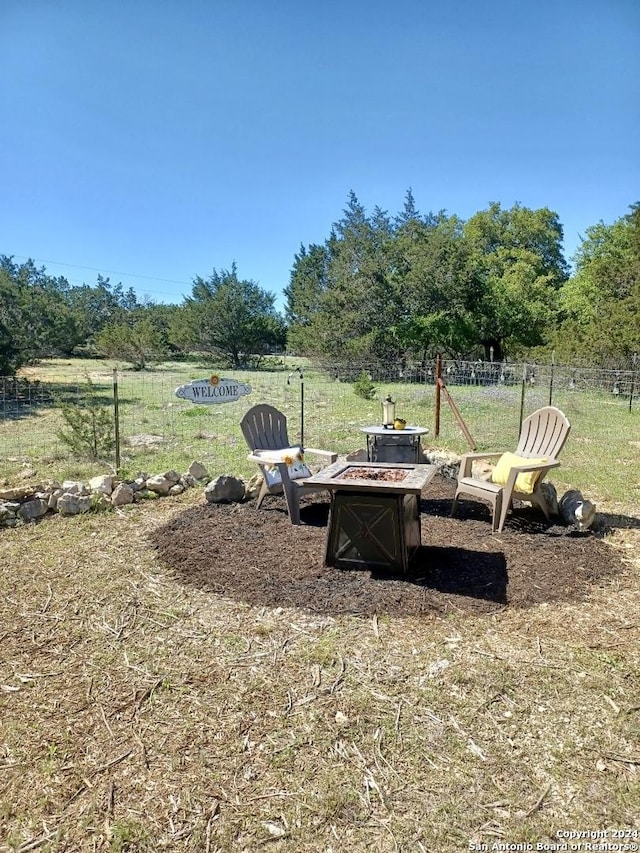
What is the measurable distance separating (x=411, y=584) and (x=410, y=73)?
25.4ft

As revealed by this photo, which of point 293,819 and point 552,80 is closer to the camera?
point 293,819

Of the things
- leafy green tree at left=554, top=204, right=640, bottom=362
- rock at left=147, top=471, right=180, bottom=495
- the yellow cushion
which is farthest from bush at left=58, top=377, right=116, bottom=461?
leafy green tree at left=554, top=204, right=640, bottom=362

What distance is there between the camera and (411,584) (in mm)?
3191

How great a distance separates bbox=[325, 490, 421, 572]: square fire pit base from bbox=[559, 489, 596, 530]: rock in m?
1.63

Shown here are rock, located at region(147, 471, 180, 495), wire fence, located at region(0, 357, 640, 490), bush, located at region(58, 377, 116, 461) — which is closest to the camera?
rock, located at region(147, 471, 180, 495)

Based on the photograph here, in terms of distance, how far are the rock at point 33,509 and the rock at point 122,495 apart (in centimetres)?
57

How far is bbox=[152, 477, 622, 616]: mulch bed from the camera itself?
303 centimetres

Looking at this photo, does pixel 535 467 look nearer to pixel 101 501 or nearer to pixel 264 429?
pixel 264 429

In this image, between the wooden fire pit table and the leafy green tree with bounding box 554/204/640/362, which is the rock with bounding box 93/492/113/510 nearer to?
the wooden fire pit table

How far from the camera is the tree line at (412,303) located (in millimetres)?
17344

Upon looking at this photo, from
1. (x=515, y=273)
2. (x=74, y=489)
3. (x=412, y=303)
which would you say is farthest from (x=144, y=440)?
(x=515, y=273)

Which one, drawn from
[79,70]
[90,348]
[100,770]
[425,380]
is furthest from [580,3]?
[90,348]

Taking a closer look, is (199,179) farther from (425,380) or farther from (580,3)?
(580,3)

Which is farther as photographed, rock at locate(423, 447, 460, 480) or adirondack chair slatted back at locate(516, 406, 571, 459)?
rock at locate(423, 447, 460, 480)
